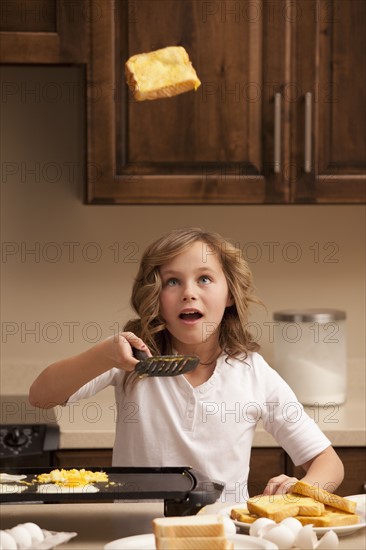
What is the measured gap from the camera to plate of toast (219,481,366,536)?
51.8 inches

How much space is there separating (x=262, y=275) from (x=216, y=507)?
5.24ft

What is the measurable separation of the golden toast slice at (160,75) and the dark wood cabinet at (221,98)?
1.98ft

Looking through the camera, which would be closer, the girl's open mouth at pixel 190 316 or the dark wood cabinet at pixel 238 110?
the girl's open mouth at pixel 190 316

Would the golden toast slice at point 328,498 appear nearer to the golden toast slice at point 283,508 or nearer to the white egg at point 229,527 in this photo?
the golden toast slice at point 283,508

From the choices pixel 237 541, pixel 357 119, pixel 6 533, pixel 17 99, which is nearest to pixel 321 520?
pixel 237 541

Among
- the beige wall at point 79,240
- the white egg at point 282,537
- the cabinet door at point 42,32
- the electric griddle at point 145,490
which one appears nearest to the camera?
the white egg at point 282,537

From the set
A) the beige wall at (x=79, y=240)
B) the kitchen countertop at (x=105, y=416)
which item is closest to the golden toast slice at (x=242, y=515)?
the kitchen countertop at (x=105, y=416)

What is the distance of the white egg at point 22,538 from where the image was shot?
1.18 meters

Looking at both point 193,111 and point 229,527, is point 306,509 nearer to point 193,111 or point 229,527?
point 229,527

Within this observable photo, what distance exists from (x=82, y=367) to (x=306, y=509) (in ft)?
1.82

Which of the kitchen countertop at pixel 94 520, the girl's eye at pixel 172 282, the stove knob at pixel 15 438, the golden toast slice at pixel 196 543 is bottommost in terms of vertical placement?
the stove knob at pixel 15 438

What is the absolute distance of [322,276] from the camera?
3029mm

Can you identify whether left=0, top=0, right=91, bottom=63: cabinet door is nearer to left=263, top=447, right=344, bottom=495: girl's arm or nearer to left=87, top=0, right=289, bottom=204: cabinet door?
left=87, top=0, right=289, bottom=204: cabinet door

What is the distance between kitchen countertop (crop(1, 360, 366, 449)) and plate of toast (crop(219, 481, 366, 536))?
40.9 inches
